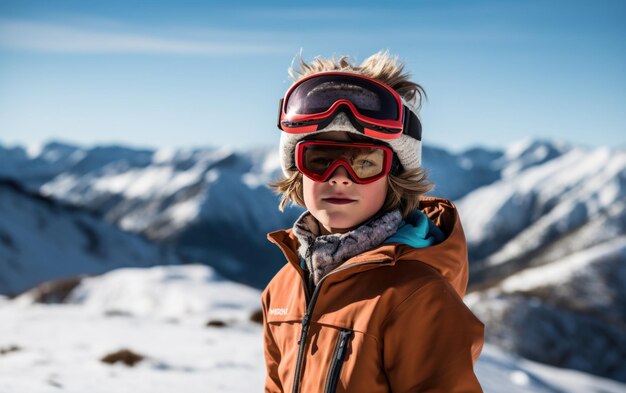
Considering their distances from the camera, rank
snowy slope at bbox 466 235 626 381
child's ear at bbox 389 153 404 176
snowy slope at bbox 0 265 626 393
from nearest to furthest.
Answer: child's ear at bbox 389 153 404 176
snowy slope at bbox 0 265 626 393
snowy slope at bbox 466 235 626 381

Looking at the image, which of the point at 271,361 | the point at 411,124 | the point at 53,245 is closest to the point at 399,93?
the point at 411,124

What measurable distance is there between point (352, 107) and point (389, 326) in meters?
1.13

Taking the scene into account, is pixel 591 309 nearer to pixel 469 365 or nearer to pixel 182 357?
pixel 182 357

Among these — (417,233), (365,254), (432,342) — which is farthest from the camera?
(417,233)

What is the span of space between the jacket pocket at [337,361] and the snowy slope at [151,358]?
5631mm

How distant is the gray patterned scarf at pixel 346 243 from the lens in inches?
125

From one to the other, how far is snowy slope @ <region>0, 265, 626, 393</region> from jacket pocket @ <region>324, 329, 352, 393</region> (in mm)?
5631

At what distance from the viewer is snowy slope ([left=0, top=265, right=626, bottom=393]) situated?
342 inches

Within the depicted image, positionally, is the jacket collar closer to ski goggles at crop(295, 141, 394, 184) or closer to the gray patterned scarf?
the gray patterned scarf

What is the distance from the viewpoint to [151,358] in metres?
11.0

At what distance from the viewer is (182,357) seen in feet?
37.4

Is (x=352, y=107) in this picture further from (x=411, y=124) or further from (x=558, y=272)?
(x=558, y=272)

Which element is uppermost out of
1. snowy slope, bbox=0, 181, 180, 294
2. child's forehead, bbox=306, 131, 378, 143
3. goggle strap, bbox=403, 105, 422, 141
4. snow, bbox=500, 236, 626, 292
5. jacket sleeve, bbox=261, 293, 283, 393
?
goggle strap, bbox=403, 105, 422, 141

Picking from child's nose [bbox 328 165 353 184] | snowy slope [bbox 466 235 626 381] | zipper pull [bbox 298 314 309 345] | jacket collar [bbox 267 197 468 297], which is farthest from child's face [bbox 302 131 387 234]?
snowy slope [bbox 466 235 626 381]
